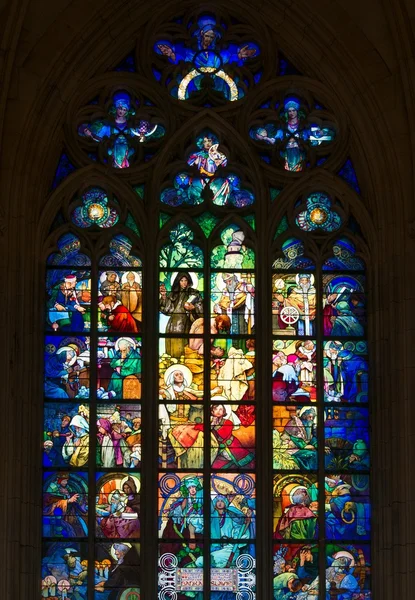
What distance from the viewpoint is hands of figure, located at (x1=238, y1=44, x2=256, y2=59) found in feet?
75.7

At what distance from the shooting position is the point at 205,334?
2208 cm

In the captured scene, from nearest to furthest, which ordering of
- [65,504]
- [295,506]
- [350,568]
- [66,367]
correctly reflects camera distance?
[350,568] < [65,504] < [295,506] < [66,367]

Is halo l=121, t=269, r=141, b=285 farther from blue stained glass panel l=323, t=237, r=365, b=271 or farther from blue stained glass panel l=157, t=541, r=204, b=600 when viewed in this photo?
blue stained glass panel l=157, t=541, r=204, b=600

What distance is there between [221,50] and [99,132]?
1.70 meters

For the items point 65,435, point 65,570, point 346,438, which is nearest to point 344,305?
point 346,438

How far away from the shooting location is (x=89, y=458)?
2158 centimetres

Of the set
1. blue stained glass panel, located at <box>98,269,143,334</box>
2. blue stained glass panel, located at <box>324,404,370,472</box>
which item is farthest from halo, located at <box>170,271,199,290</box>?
blue stained glass panel, located at <box>324,404,370,472</box>

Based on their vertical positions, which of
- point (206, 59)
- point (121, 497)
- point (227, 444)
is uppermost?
point (206, 59)

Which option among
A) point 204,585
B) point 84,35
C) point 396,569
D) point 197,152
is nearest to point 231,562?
point 204,585

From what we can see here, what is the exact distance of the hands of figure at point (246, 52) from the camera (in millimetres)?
23078

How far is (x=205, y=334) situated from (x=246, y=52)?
11.0ft

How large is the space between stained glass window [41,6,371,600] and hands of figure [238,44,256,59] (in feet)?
0.05

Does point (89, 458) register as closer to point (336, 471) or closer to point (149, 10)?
point (336, 471)

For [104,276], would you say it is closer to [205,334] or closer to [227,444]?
[205,334]
